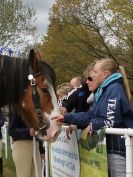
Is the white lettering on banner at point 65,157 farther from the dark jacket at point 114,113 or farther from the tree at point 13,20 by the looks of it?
the tree at point 13,20

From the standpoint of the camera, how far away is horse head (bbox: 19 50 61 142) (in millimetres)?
4262

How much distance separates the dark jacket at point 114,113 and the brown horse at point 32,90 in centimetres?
41

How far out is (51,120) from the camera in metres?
4.27

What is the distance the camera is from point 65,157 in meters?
5.28

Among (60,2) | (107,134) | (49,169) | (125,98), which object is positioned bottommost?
(49,169)

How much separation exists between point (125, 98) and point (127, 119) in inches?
8.7

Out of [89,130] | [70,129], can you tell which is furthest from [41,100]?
[70,129]

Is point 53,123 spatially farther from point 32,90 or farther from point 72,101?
point 72,101

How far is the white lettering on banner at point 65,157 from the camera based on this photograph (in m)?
4.96

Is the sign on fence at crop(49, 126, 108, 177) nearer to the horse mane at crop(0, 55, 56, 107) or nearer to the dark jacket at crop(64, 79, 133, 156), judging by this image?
the dark jacket at crop(64, 79, 133, 156)

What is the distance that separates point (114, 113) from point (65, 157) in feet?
4.87

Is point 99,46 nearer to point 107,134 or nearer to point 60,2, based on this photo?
point 60,2

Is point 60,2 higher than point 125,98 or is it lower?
higher

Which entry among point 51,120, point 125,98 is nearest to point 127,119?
Answer: point 125,98
